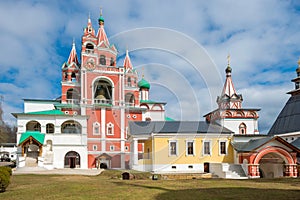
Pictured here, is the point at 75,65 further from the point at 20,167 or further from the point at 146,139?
the point at 146,139

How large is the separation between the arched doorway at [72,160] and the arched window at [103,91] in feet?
24.9

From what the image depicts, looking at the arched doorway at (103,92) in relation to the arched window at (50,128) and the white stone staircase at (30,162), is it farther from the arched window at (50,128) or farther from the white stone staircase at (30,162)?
the white stone staircase at (30,162)

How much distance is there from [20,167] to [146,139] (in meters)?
13.7

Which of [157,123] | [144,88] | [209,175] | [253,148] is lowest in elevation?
[209,175]

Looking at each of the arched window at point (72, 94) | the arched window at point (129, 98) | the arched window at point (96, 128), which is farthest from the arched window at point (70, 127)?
the arched window at point (129, 98)

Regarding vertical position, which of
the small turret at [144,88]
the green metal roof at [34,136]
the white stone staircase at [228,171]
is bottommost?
the white stone staircase at [228,171]

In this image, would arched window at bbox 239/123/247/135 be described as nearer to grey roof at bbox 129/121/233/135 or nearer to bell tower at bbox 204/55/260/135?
bell tower at bbox 204/55/260/135

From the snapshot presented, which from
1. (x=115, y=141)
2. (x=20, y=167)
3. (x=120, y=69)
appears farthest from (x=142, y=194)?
(x=120, y=69)

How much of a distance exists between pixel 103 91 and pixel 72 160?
10368 millimetres

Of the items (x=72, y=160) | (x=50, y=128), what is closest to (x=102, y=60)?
(x=50, y=128)

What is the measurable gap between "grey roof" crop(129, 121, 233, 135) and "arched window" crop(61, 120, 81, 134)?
30.7 ft

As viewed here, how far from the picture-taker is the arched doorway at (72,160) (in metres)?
34.0

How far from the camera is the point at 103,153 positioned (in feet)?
117

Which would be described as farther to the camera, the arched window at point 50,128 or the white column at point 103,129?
the white column at point 103,129
